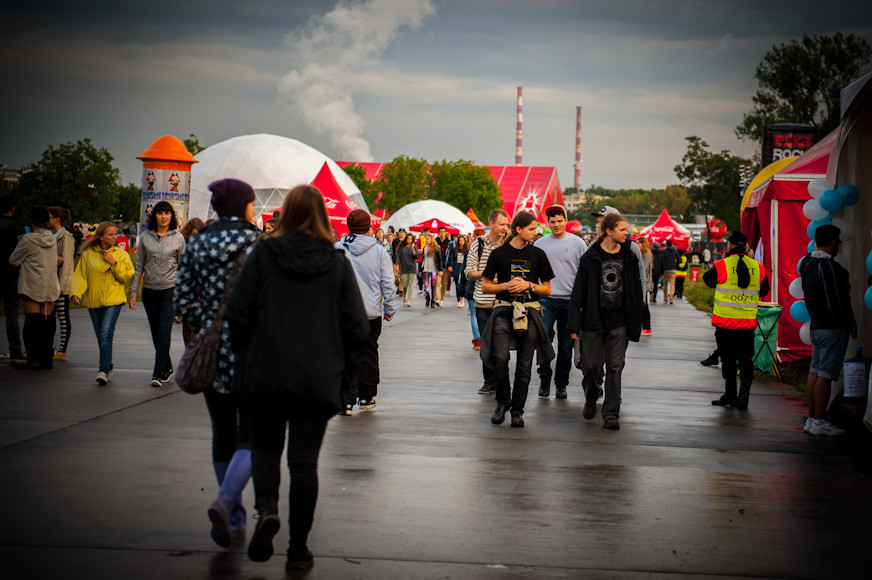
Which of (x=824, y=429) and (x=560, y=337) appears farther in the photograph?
(x=560, y=337)

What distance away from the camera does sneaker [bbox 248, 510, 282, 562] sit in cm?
432

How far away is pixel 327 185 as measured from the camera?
28.0m

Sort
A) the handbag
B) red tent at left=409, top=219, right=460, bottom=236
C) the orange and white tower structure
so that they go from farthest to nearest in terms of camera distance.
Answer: red tent at left=409, top=219, right=460, bottom=236 → the orange and white tower structure → the handbag

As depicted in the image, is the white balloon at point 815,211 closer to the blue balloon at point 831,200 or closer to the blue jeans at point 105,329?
the blue balloon at point 831,200

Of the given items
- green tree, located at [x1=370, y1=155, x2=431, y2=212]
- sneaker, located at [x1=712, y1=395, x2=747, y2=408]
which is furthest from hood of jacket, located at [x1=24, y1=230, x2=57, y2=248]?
green tree, located at [x1=370, y1=155, x2=431, y2=212]

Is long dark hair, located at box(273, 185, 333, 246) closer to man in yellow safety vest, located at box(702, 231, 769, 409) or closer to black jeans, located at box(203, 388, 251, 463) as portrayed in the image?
black jeans, located at box(203, 388, 251, 463)

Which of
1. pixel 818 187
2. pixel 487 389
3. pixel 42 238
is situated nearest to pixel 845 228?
pixel 818 187

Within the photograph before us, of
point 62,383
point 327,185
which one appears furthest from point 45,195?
point 62,383

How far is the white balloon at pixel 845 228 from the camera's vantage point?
9672mm

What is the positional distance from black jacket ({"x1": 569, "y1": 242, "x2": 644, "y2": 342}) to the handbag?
4.38m

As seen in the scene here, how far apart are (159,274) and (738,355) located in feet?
20.1

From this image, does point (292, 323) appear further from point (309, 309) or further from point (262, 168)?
point (262, 168)

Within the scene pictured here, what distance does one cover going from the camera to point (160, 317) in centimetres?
1011

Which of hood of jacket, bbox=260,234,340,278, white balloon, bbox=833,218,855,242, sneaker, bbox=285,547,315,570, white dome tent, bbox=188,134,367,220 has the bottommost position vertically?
sneaker, bbox=285,547,315,570
